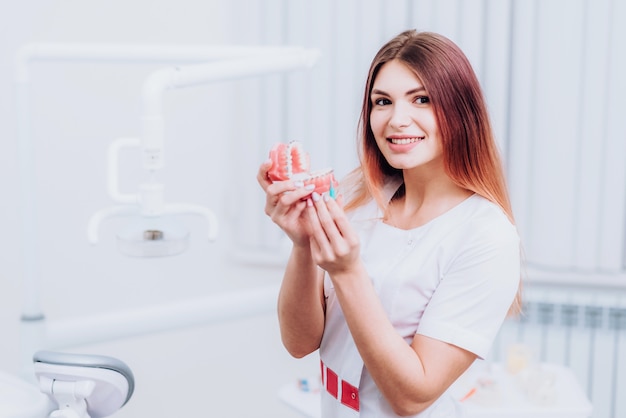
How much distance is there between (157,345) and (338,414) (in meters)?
1.52

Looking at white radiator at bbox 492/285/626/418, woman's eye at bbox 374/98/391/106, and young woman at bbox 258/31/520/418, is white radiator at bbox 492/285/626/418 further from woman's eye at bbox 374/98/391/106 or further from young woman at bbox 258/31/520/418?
woman's eye at bbox 374/98/391/106

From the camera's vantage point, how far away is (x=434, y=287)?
1204 millimetres

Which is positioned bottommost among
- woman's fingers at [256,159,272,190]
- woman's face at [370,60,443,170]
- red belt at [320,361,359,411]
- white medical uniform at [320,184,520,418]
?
red belt at [320,361,359,411]

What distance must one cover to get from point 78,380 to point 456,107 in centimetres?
75

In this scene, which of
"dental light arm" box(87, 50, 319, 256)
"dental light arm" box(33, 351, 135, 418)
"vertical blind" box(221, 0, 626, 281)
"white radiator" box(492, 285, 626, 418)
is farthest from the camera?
"white radiator" box(492, 285, 626, 418)

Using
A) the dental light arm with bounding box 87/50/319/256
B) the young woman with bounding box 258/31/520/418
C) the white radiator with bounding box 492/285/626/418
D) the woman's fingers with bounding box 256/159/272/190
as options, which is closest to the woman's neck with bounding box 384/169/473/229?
the young woman with bounding box 258/31/520/418

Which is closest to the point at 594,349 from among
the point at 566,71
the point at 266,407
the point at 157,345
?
the point at 566,71

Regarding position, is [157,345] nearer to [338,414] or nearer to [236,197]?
[236,197]

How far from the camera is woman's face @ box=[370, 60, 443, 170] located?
46.4 inches

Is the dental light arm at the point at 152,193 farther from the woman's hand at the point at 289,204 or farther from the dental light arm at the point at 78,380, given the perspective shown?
the woman's hand at the point at 289,204

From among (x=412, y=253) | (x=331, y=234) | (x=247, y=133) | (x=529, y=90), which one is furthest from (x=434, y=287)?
(x=247, y=133)

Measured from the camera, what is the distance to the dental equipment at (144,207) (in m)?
1.50

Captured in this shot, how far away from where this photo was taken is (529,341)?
2541mm

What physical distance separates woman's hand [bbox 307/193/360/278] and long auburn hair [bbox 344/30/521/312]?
8.8 inches
